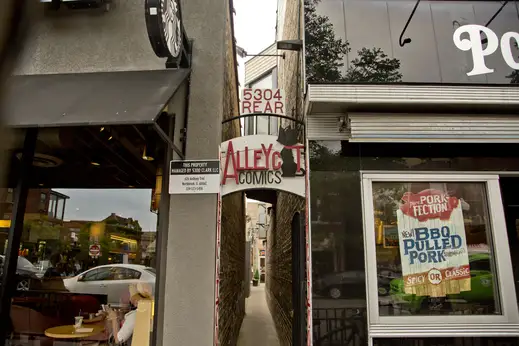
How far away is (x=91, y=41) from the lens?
15.0 ft

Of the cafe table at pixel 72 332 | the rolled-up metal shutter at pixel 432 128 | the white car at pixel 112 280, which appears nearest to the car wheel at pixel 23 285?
the white car at pixel 112 280

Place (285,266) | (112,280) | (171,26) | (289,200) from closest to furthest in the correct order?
1. (171,26)
2. (112,280)
3. (289,200)
4. (285,266)

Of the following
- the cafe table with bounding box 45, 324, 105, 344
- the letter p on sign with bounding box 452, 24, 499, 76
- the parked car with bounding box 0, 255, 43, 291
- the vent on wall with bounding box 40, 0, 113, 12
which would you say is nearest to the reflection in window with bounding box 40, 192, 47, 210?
the parked car with bounding box 0, 255, 43, 291

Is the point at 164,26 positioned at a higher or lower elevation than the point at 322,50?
lower

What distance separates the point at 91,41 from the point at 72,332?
3702mm

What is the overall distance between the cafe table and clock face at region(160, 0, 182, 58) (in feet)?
12.0

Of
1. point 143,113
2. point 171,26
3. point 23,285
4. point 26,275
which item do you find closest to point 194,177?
point 143,113

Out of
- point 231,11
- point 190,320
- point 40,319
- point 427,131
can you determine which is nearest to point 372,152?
point 427,131

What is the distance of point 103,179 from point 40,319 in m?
2.30

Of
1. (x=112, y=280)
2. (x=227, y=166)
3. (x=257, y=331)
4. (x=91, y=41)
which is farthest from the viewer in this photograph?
(x=257, y=331)

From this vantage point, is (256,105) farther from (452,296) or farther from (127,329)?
(452,296)

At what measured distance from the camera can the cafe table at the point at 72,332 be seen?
15.1 ft

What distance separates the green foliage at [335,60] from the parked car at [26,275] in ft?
17.1

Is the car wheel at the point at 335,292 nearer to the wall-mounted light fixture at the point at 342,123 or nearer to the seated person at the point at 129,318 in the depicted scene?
the wall-mounted light fixture at the point at 342,123
